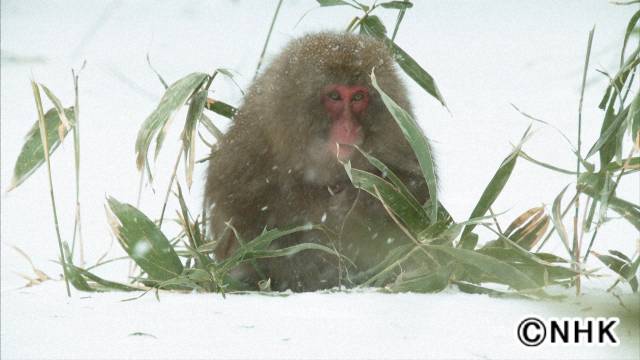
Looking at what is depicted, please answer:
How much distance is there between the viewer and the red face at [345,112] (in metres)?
2.68

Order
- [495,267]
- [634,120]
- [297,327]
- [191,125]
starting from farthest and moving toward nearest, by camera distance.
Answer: [191,125] < [634,120] < [495,267] < [297,327]

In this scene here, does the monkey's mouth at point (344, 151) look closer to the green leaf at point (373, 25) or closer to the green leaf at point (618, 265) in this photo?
the green leaf at point (373, 25)

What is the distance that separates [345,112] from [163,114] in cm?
69

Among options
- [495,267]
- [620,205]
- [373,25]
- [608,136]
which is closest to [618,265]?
[620,205]

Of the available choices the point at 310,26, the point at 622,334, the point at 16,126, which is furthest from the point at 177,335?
the point at 16,126

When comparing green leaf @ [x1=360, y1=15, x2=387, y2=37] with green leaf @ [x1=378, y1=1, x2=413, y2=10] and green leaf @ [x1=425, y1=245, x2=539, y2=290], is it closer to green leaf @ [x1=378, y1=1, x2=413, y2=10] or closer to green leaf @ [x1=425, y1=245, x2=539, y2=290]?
green leaf @ [x1=378, y1=1, x2=413, y2=10]

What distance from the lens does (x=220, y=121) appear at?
3670 mm

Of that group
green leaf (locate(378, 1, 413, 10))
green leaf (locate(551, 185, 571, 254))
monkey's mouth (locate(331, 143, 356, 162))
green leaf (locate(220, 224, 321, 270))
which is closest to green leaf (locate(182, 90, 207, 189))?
green leaf (locate(220, 224, 321, 270))

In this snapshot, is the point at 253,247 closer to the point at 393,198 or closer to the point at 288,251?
the point at 288,251

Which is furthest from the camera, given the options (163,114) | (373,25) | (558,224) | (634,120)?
(373,25)

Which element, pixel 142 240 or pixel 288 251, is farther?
pixel 142 240

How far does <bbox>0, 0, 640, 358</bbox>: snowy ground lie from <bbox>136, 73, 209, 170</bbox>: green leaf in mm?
373

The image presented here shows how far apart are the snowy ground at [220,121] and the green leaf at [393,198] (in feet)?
1.02

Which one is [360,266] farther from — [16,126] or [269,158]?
[16,126]
